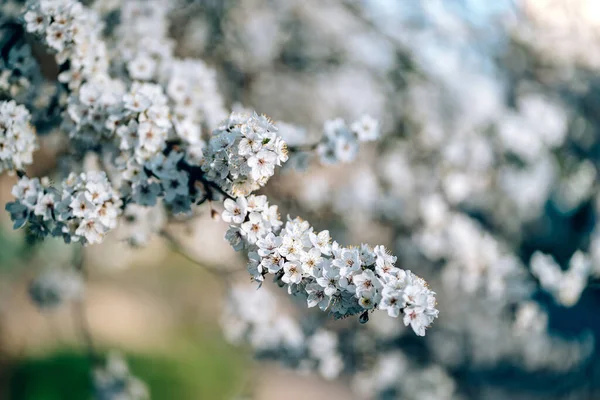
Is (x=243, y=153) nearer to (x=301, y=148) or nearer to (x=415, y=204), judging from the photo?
(x=301, y=148)

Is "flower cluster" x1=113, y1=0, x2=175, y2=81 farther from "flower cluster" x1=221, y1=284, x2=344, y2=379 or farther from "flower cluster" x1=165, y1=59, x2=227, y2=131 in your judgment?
"flower cluster" x1=221, y1=284, x2=344, y2=379

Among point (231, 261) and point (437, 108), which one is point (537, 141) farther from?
point (231, 261)

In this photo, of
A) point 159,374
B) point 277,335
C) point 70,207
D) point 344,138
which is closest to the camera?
point 70,207

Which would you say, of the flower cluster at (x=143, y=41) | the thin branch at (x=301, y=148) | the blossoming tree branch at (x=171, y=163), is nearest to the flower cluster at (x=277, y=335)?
the blossoming tree branch at (x=171, y=163)

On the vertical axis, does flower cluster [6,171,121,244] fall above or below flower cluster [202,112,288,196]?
below

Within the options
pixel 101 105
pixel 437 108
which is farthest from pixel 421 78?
pixel 101 105

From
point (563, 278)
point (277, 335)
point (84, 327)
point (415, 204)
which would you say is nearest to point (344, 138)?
point (277, 335)

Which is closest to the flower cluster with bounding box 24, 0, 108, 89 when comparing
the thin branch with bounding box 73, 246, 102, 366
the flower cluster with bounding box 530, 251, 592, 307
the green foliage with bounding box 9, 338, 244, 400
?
the thin branch with bounding box 73, 246, 102, 366
